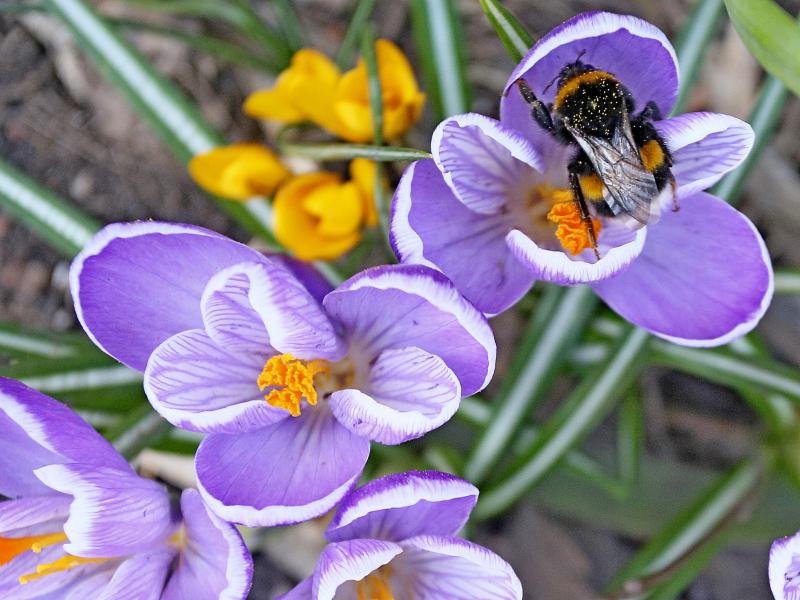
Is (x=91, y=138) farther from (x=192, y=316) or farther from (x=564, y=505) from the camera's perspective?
(x=564, y=505)

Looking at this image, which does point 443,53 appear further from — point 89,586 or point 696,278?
point 89,586

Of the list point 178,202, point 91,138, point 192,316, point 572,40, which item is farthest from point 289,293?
point 91,138

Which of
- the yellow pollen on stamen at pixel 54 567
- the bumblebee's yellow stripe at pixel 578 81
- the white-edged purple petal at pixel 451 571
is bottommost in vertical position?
the white-edged purple petal at pixel 451 571

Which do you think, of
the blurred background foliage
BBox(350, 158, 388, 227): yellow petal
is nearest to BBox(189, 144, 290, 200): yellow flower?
the blurred background foliage

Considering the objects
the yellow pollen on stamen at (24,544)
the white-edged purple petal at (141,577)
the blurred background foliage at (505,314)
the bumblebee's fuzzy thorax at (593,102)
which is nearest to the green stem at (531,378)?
the blurred background foliage at (505,314)

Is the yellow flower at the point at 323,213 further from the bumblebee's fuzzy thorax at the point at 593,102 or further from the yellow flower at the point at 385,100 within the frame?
the bumblebee's fuzzy thorax at the point at 593,102

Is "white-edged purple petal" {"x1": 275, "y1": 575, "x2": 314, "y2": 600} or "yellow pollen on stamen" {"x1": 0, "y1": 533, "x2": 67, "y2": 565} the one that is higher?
"yellow pollen on stamen" {"x1": 0, "y1": 533, "x2": 67, "y2": 565}

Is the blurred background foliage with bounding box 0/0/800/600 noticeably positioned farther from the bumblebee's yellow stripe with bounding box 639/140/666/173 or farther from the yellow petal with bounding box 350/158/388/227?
the bumblebee's yellow stripe with bounding box 639/140/666/173
